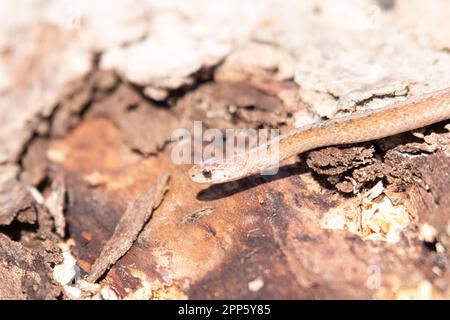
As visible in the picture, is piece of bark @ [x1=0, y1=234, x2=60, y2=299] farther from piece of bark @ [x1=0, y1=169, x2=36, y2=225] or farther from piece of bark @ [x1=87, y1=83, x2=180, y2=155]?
piece of bark @ [x1=87, y1=83, x2=180, y2=155]

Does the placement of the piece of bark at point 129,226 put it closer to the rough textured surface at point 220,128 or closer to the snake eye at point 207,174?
the rough textured surface at point 220,128

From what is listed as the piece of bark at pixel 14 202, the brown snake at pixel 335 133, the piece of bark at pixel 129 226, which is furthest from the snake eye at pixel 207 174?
the piece of bark at pixel 14 202

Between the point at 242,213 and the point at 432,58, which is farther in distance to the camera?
the point at 432,58

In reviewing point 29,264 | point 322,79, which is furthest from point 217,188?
point 29,264

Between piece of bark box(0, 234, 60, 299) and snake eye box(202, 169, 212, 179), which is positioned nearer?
piece of bark box(0, 234, 60, 299)

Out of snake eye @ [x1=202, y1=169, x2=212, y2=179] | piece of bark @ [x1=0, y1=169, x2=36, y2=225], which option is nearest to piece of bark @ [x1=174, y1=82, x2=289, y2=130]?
snake eye @ [x1=202, y1=169, x2=212, y2=179]
